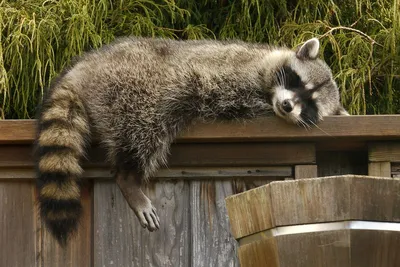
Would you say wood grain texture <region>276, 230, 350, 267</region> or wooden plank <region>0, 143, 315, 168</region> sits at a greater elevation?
wooden plank <region>0, 143, 315, 168</region>

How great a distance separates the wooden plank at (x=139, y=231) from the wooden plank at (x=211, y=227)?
0.04 meters

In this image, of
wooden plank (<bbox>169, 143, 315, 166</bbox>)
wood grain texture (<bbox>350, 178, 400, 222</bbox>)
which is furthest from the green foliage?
wood grain texture (<bbox>350, 178, 400, 222</bbox>)

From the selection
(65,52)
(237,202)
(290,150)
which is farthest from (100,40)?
(237,202)

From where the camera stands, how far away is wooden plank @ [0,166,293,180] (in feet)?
10.4

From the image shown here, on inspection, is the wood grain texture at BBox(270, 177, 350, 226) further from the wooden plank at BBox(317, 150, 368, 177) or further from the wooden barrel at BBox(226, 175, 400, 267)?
the wooden plank at BBox(317, 150, 368, 177)

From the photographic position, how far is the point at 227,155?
10.5 feet

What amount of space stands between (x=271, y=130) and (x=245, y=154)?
151 mm

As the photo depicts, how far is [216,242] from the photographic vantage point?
10.4 ft

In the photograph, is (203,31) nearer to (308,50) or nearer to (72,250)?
(308,50)

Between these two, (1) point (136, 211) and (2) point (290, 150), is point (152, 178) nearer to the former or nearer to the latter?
(1) point (136, 211)

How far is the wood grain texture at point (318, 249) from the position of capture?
4.80 feet

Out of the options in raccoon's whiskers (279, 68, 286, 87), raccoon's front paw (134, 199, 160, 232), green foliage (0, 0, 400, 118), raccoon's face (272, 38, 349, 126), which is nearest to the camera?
raccoon's front paw (134, 199, 160, 232)

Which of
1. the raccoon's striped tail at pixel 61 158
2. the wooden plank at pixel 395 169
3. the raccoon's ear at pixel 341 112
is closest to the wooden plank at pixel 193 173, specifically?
the raccoon's striped tail at pixel 61 158

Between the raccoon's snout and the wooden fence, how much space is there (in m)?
0.12
